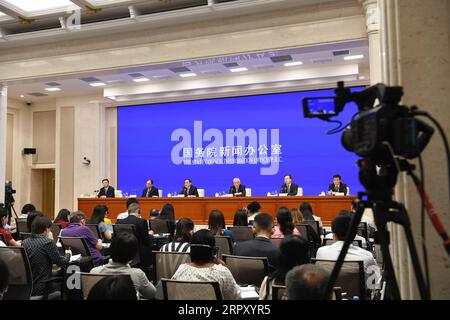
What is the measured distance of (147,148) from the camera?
1430 cm

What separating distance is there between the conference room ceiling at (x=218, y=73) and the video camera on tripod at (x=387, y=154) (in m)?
7.68

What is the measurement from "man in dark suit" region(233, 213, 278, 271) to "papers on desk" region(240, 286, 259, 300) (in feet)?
1.79

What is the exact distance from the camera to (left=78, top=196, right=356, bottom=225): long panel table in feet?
31.5

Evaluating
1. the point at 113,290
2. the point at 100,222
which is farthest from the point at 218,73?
the point at 113,290

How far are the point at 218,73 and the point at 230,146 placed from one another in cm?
229

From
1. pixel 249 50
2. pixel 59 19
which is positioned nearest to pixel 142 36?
pixel 59 19

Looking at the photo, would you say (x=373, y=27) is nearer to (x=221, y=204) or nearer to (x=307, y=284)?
(x=221, y=204)

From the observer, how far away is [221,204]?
1046cm

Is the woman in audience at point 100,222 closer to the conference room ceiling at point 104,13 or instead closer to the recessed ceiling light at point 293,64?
the conference room ceiling at point 104,13

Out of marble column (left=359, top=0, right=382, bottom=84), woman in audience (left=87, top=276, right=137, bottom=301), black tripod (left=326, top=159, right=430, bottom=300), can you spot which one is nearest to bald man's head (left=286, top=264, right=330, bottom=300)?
black tripod (left=326, top=159, right=430, bottom=300)

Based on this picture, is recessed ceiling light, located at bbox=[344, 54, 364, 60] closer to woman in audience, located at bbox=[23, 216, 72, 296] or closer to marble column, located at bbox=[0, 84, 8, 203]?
marble column, located at bbox=[0, 84, 8, 203]

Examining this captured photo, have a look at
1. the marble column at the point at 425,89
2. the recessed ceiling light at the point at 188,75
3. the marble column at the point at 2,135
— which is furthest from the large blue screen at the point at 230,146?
the marble column at the point at 425,89
